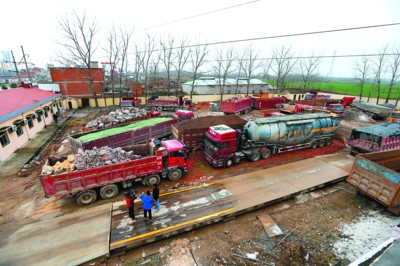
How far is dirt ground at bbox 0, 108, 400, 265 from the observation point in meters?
6.53

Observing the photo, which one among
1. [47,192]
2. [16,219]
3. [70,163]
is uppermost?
[70,163]

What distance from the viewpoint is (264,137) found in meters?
13.4

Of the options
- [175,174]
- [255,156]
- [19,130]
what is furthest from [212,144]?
[19,130]

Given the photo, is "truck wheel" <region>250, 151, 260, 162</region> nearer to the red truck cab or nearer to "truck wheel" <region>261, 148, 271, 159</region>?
"truck wheel" <region>261, 148, 271, 159</region>

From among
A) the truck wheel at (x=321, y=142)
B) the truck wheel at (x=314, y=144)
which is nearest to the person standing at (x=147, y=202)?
the truck wheel at (x=314, y=144)

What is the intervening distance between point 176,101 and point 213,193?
2205cm

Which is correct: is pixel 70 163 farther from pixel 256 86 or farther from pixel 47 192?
pixel 256 86

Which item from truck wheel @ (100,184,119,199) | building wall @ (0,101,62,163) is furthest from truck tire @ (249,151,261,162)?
building wall @ (0,101,62,163)

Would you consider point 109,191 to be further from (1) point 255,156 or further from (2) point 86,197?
(1) point 255,156

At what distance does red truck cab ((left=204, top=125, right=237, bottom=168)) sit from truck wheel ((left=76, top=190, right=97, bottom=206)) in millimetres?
7050

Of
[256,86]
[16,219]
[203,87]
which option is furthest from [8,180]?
[256,86]

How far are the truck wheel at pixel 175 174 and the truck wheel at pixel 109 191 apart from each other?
9.65 ft

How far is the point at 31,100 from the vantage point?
19812mm

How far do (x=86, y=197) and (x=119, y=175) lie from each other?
6.19 ft
